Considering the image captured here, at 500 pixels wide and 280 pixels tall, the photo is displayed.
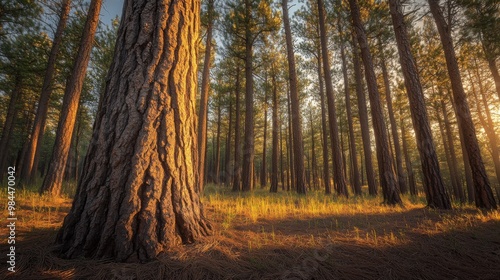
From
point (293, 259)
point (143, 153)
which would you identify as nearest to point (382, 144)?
point (293, 259)

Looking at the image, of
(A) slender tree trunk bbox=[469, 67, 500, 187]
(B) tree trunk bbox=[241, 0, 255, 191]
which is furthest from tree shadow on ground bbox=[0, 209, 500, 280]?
(A) slender tree trunk bbox=[469, 67, 500, 187]

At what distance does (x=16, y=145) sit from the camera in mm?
19906

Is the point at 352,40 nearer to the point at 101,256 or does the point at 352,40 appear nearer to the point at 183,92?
the point at 183,92

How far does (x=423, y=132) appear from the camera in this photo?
5328 millimetres

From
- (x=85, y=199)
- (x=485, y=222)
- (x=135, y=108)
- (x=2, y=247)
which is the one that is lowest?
(x=485, y=222)

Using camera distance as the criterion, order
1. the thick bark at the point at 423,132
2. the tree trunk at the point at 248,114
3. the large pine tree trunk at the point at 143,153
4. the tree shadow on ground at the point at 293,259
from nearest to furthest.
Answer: the tree shadow on ground at the point at 293,259, the large pine tree trunk at the point at 143,153, the thick bark at the point at 423,132, the tree trunk at the point at 248,114

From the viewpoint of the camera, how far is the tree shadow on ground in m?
1.42

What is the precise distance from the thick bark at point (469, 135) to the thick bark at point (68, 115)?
11179 mm

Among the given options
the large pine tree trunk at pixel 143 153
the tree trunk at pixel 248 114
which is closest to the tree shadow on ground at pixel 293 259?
the large pine tree trunk at pixel 143 153

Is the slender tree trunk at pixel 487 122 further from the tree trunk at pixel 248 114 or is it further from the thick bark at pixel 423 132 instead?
the tree trunk at pixel 248 114

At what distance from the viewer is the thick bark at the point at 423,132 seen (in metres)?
5.08

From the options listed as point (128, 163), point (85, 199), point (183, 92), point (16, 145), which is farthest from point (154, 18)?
point (16, 145)

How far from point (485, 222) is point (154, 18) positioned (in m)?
6.36

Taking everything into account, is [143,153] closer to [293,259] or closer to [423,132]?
[293,259]
